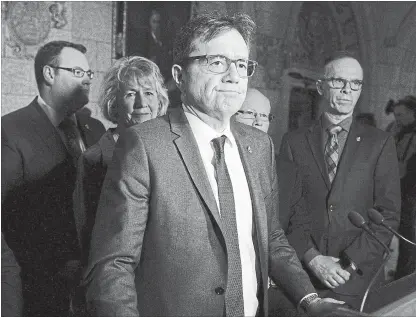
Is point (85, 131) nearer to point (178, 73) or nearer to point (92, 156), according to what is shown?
point (92, 156)

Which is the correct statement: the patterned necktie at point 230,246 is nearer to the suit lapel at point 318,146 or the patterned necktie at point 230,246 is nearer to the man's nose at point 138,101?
the man's nose at point 138,101

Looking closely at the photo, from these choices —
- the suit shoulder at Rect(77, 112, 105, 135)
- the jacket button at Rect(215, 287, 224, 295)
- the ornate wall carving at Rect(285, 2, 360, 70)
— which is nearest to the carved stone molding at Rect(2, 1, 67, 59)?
the suit shoulder at Rect(77, 112, 105, 135)

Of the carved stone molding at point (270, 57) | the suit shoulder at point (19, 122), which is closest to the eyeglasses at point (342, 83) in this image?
the suit shoulder at point (19, 122)

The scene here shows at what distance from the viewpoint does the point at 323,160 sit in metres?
2.41

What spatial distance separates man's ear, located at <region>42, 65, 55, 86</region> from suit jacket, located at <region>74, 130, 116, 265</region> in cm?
57

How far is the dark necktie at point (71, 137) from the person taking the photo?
2370 millimetres

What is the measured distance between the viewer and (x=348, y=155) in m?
2.38

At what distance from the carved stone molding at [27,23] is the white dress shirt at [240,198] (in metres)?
2.13

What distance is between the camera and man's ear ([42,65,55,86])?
7.80ft

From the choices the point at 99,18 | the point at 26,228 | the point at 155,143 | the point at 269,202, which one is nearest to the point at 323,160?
the point at 269,202

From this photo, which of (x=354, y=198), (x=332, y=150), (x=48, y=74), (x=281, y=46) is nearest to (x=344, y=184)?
(x=354, y=198)

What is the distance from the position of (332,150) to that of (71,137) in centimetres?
128

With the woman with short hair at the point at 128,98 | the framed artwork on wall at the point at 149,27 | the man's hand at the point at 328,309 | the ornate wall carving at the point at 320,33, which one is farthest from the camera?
the ornate wall carving at the point at 320,33

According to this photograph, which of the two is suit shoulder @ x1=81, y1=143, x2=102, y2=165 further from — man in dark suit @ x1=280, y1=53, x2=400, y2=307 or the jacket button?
man in dark suit @ x1=280, y1=53, x2=400, y2=307
